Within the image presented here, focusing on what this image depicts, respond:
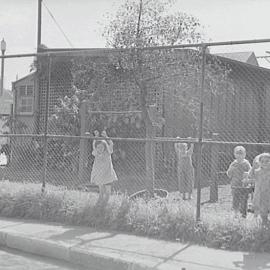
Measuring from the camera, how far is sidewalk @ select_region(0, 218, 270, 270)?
18.9 ft

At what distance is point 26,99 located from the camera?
1883 cm

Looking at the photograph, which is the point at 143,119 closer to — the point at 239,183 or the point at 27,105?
the point at 239,183

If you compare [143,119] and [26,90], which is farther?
[26,90]

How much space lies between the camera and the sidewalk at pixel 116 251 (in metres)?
5.77

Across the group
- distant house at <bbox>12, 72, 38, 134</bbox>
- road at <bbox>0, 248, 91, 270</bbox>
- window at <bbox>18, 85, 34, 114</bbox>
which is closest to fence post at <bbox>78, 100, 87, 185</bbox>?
road at <bbox>0, 248, 91, 270</bbox>

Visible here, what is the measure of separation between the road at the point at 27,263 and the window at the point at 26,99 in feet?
39.4

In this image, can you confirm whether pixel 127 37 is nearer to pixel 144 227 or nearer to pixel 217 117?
pixel 144 227

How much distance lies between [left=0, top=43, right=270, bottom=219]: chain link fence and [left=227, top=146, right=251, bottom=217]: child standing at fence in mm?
398

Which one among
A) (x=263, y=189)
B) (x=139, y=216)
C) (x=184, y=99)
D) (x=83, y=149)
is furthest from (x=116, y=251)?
(x=83, y=149)

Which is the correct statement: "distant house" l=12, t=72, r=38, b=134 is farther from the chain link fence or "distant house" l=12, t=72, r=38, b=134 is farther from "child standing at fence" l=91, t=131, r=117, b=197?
"child standing at fence" l=91, t=131, r=117, b=197

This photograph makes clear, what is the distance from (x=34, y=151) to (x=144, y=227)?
7.41 metres

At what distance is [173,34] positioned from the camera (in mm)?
9320

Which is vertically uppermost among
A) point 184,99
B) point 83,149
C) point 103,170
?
point 184,99

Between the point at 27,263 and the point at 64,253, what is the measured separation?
18.5 inches
